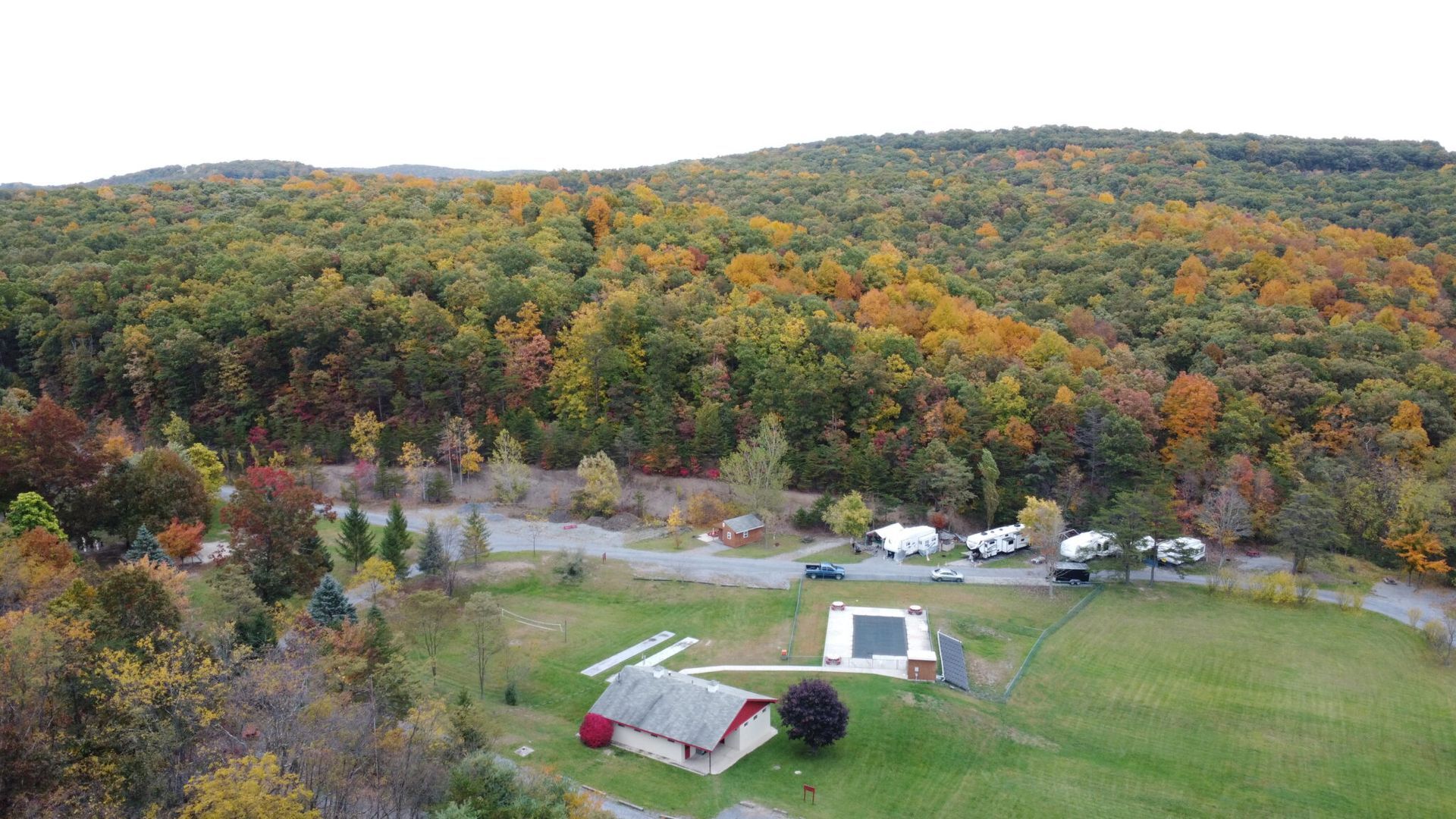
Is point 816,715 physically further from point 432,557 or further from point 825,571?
point 432,557

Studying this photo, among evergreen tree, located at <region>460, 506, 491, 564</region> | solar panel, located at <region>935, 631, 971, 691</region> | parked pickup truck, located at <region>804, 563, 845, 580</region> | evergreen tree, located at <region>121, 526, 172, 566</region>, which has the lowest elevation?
solar panel, located at <region>935, 631, 971, 691</region>

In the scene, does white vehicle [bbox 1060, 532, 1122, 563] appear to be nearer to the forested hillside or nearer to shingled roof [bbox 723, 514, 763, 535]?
the forested hillside

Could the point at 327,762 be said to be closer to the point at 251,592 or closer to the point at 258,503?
the point at 251,592

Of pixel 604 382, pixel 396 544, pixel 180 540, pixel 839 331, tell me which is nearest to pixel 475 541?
pixel 396 544

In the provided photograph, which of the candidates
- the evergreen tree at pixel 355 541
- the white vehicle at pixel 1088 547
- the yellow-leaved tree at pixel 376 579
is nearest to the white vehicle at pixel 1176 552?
the white vehicle at pixel 1088 547

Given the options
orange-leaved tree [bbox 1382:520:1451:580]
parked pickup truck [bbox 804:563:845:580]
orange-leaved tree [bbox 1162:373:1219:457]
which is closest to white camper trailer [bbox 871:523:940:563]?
parked pickup truck [bbox 804:563:845:580]

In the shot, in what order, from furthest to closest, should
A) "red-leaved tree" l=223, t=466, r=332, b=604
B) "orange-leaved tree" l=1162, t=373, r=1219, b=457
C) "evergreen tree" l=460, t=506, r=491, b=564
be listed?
"orange-leaved tree" l=1162, t=373, r=1219, b=457
"evergreen tree" l=460, t=506, r=491, b=564
"red-leaved tree" l=223, t=466, r=332, b=604
